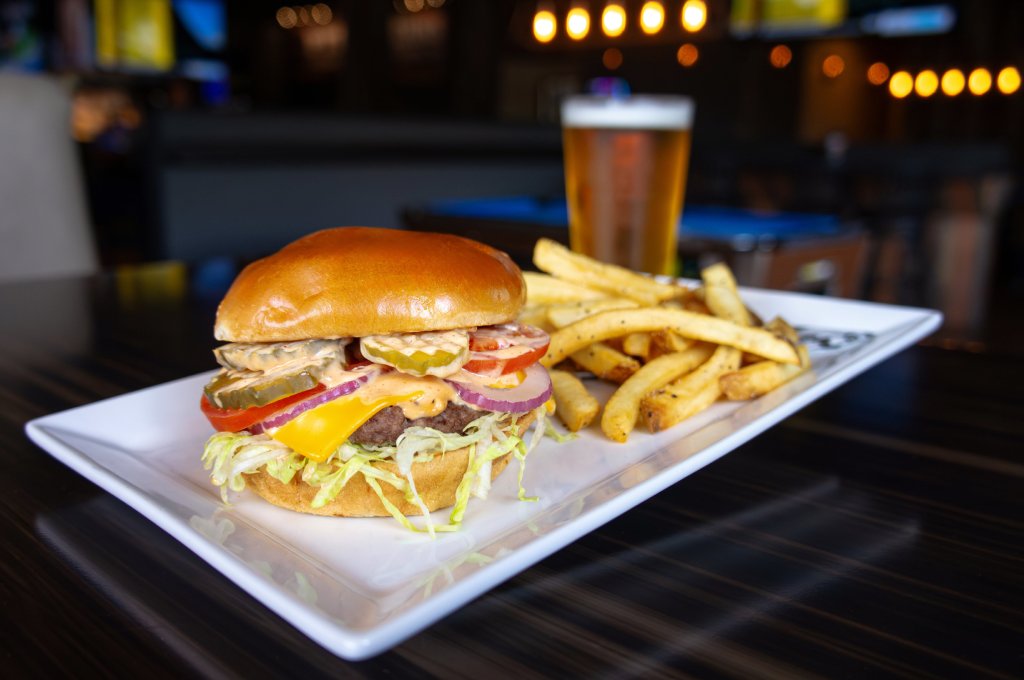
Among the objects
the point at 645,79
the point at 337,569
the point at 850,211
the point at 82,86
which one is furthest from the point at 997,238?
the point at 82,86

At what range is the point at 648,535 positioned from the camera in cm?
97

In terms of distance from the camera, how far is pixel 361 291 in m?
1.09

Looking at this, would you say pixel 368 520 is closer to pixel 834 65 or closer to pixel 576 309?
pixel 576 309

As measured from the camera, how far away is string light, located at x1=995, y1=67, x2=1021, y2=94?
36.8 ft

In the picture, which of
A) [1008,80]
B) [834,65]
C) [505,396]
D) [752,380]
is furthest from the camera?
[834,65]

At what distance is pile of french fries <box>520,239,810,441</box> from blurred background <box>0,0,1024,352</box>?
694mm

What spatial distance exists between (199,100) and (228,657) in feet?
61.8

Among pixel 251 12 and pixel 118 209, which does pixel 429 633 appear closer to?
pixel 118 209

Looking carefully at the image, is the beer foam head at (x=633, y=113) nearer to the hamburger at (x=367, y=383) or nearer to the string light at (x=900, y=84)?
the hamburger at (x=367, y=383)

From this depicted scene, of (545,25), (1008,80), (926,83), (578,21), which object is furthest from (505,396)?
(926,83)

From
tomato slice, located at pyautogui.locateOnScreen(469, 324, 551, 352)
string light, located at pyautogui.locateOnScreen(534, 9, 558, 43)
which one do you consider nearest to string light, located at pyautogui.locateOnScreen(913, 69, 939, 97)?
string light, located at pyautogui.locateOnScreen(534, 9, 558, 43)

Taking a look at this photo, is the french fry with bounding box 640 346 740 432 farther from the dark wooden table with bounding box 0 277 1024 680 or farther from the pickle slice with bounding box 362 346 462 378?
the pickle slice with bounding box 362 346 462 378

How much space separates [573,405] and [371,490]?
1.31 ft

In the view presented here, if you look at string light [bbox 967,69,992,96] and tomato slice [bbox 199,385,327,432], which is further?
string light [bbox 967,69,992,96]
